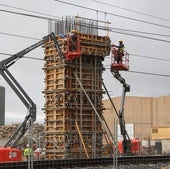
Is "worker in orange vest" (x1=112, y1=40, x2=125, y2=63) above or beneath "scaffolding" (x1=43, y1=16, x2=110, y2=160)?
above

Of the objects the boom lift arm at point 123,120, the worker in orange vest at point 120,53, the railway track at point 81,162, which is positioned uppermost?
the worker in orange vest at point 120,53

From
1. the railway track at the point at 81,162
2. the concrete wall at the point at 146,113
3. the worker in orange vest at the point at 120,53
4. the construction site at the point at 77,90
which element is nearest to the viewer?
the railway track at the point at 81,162

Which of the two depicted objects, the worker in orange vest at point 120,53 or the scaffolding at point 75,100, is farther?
the worker in orange vest at point 120,53

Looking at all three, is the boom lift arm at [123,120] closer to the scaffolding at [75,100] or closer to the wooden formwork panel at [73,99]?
the scaffolding at [75,100]

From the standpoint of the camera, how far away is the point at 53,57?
2916 centimetres

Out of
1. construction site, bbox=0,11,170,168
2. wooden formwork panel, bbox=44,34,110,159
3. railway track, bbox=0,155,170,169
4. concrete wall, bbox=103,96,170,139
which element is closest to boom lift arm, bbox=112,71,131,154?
construction site, bbox=0,11,170,168

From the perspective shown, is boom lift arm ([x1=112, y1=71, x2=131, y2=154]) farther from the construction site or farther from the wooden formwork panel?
the wooden formwork panel

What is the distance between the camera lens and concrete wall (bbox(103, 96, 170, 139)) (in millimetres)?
66375

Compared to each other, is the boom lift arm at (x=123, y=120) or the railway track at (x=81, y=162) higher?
the boom lift arm at (x=123, y=120)

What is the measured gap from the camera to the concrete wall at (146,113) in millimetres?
66375

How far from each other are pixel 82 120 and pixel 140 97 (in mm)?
42273

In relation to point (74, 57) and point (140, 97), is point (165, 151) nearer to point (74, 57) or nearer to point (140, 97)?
point (74, 57)

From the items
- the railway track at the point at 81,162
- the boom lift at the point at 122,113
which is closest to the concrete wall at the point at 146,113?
the boom lift at the point at 122,113

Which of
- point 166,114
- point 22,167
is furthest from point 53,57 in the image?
point 166,114
